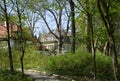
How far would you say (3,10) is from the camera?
74.1 ft

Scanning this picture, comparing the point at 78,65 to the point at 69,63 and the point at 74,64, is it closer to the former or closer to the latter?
the point at 74,64

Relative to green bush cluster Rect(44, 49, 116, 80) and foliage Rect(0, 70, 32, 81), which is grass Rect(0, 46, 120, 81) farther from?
foliage Rect(0, 70, 32, 81)

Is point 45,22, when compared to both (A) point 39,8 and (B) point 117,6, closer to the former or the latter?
(A) point 39,8

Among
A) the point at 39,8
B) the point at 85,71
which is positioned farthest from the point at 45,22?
the point at 85,71

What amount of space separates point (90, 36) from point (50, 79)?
3.95m

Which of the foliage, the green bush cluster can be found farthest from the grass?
the foliage

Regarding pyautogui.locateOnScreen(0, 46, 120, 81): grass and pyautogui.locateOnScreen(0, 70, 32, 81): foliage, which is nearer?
pyautogui.locateOnScreen(0, 70, 32, 81): foliage

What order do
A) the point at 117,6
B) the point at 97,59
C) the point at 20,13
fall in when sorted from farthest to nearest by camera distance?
the point at 97,59, the point at 20,13, the point at 117,6

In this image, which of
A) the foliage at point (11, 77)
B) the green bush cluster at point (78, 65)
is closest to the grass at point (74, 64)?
the green bush cluster at point (78, 65)

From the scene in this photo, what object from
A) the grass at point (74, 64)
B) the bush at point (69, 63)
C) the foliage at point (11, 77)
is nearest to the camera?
Answer: the foliage at point (11, 77)

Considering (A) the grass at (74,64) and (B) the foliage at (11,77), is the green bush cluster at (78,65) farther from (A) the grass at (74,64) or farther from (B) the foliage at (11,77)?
(B) the foliage at (11,77)

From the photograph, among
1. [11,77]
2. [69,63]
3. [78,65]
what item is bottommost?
[11,77]

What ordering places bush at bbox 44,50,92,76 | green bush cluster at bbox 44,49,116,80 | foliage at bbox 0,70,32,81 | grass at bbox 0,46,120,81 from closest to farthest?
1. foliage at bbox 0,70,32,81
2. grass at bbox 0,46,120,81
3. green bush cluster at bbox 44,49,116,80
4. bush at bbox 44,50,92,76

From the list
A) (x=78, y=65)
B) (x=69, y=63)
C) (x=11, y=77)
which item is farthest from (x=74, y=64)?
(x=11, y=77)
